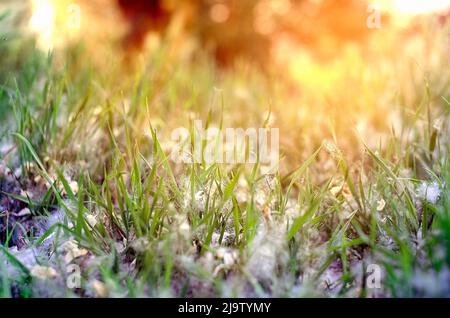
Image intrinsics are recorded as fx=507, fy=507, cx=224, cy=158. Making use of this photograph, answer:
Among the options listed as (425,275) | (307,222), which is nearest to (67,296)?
(307,222)

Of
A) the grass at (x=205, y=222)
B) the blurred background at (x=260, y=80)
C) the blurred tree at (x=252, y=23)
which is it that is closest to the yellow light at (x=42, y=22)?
the blurred background at (x=260, y=80)

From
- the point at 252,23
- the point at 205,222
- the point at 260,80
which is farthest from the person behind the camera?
the point at 252,23

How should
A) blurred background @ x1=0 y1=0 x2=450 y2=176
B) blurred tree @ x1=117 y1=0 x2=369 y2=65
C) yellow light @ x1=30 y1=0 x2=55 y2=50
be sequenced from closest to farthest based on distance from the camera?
1. blurred background @ x1=0 y1=0 x2=450 y2=176
2. yellow light @ x1=30 y1=0 x2=55 y2=50
3. blurred tree @ x1=117 y1=0 x2=369 y2=65

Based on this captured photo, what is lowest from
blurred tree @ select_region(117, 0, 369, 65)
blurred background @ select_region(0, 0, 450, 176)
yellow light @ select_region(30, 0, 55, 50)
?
blurred background @ select_region(0, 0, 450, 176)

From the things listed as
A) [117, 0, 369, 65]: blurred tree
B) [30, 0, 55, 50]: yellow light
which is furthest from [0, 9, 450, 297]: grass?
[117, 0, 369, 65]: blurred tree

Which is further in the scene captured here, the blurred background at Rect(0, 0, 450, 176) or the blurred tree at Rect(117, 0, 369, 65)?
the blurred tree at Rect(117, 0, 369, 65)

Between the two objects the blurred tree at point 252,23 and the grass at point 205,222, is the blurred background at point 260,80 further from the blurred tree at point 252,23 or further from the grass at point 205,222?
the blurred tree at point 252,23

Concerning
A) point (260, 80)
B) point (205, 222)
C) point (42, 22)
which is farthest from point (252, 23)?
point (205, 222)

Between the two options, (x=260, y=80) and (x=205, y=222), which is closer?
(x=205, y=222)

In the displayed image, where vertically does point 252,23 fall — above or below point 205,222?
above

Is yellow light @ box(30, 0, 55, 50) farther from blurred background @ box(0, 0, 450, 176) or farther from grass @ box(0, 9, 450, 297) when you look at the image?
grass @ box(0, 9, 450, 297)

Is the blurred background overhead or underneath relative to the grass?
overhead

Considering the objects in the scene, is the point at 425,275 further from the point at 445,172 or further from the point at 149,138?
the point at 149,138

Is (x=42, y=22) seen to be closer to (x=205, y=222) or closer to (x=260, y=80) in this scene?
(x=260, y=80)
